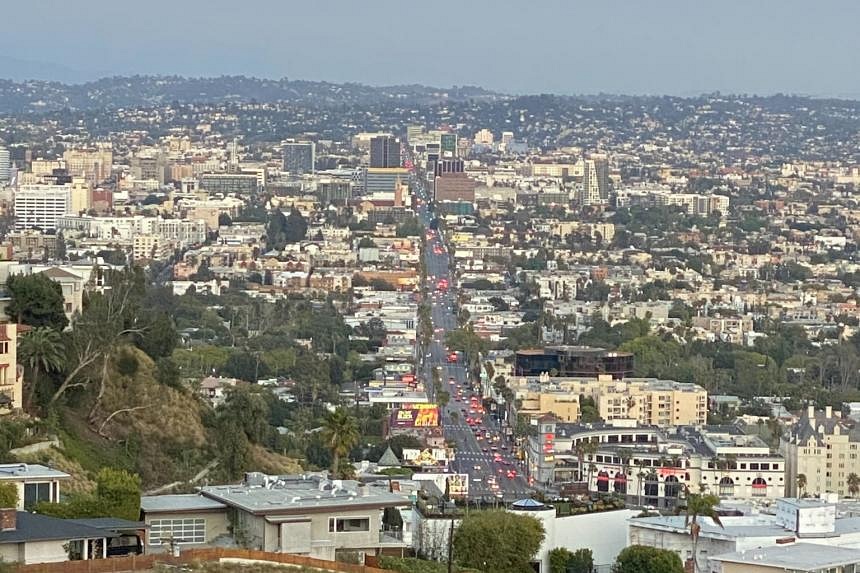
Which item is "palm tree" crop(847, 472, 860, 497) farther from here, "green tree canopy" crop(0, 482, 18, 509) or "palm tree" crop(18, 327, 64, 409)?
"green tree canopy" crop(0, 482, 18, 509)

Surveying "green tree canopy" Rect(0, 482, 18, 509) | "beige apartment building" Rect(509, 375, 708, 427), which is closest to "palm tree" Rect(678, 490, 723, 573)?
"green tree canopy" Rect(0, 482, 18, 509)

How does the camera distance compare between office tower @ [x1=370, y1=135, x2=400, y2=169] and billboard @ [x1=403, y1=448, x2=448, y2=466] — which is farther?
office tower @ [x1=370, y1=135, x2=400, y2=169]

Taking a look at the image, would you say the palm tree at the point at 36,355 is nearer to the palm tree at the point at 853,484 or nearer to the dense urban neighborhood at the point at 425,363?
the dense urban neighborhood at the point at 425,363

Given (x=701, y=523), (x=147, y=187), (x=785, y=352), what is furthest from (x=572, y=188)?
(x=701, y=523)

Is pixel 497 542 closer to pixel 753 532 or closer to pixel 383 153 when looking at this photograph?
pixel 753 532

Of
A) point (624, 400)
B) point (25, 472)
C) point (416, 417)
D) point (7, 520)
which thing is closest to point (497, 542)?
point (25, 472)

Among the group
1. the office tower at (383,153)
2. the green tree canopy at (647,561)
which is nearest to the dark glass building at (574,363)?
the green tree canopy at (647,561)
